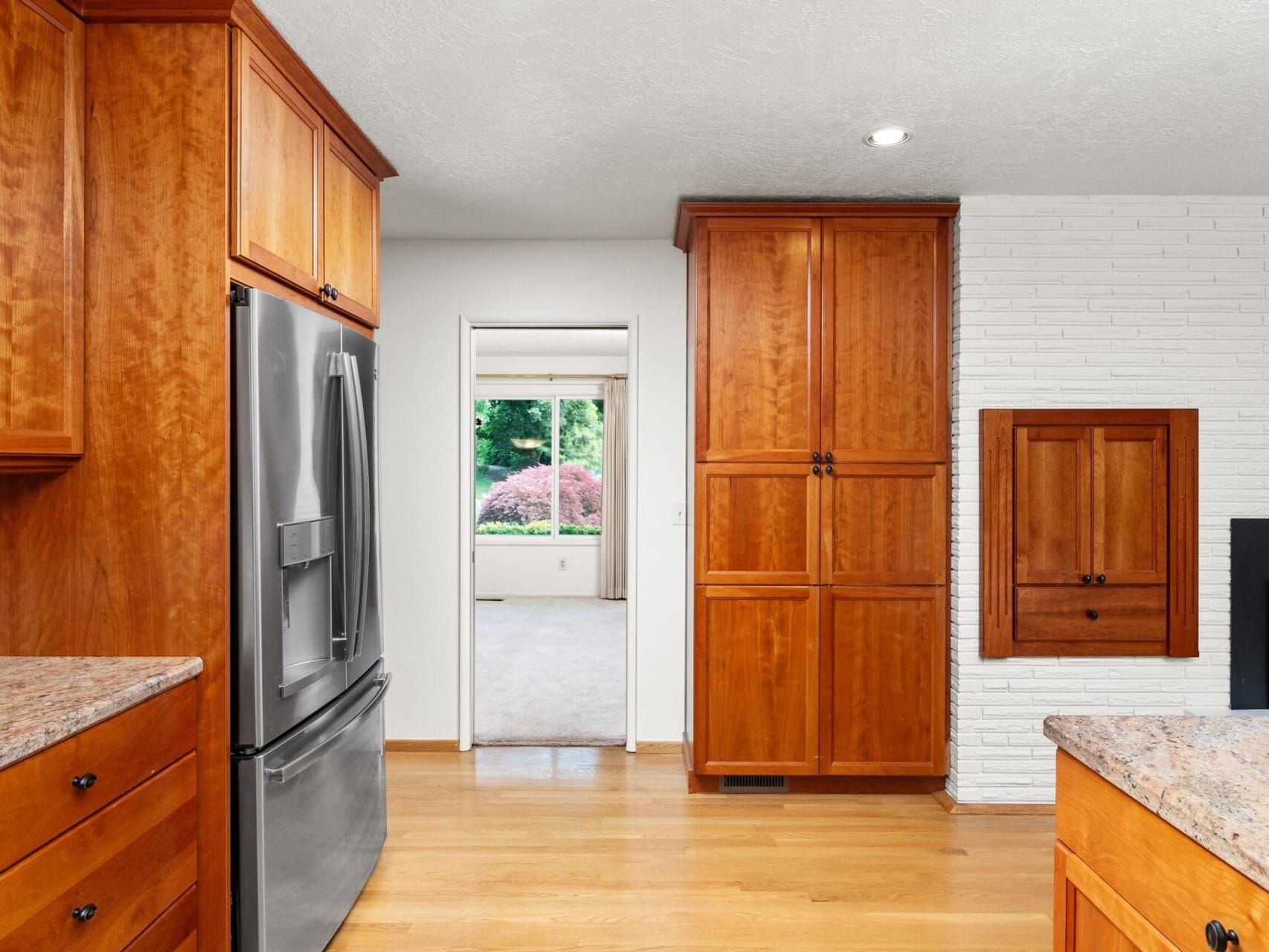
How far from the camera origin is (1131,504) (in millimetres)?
3211

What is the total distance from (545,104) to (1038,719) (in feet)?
9.46

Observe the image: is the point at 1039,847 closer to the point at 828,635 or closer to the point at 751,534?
the point at 828,635

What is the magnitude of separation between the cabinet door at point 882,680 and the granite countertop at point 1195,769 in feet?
5.83

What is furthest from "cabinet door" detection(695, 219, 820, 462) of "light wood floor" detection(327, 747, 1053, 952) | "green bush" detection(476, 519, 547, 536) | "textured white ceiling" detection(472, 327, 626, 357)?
"green bush" detection(476, 519, 547, 536)

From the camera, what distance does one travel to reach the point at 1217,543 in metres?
3.24

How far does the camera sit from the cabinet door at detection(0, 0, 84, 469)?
5.40ft

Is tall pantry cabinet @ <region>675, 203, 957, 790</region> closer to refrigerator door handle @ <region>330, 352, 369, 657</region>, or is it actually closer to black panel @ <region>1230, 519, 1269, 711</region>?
black panel @ <region>1230, 519, 1269, 711</region>

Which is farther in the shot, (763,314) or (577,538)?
(577,538)

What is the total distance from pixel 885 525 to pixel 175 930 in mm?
2651

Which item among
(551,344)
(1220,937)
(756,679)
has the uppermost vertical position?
(551,344)

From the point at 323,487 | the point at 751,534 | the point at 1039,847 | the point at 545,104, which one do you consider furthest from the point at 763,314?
the point at 1039,847

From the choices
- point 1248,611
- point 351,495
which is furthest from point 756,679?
point 1248,611

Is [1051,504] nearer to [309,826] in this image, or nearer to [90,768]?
[309,826]

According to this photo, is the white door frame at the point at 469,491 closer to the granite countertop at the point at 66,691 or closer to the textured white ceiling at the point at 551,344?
the granite countertop at the point at 66,691
